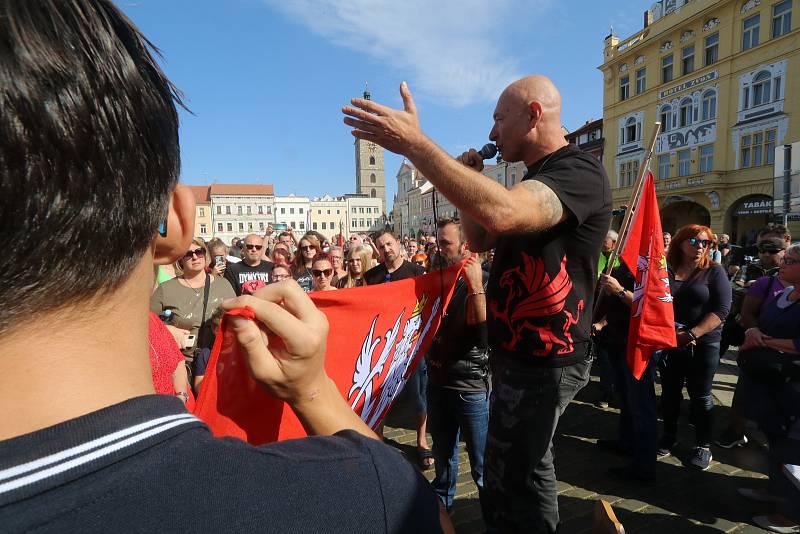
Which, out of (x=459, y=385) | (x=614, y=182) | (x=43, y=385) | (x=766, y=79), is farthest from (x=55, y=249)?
(x=614, y=182)

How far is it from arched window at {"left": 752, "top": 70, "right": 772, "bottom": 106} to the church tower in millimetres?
86292

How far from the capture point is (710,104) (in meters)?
25.3

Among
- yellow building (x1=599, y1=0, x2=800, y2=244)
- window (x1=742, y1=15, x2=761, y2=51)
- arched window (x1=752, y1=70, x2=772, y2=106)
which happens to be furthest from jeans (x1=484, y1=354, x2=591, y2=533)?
window (x1=742, y1=15, x2=761, y2=51)

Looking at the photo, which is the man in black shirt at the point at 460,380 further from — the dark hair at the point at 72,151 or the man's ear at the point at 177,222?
the dark hair at the point at 72,151

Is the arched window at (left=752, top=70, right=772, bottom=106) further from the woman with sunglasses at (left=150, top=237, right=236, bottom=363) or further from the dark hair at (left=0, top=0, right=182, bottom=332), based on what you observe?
the dark hair at (left=0, top=0, right=182, bottom=332)

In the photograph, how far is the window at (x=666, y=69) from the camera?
27455 millimetres

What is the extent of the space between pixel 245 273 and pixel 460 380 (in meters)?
4.17

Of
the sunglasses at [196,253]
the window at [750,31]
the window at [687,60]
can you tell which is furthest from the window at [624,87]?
the sunglasses at [196,253]

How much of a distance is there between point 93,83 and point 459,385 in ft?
8.88

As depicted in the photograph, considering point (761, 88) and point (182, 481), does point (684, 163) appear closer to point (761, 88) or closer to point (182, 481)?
point (761, 88)

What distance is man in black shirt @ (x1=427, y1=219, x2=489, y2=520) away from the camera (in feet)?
9.14

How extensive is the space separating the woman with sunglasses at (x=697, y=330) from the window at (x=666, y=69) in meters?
29.2

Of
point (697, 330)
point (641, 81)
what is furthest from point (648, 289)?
point (641, 81)

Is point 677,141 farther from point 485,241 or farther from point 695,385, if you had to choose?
point 485,241
